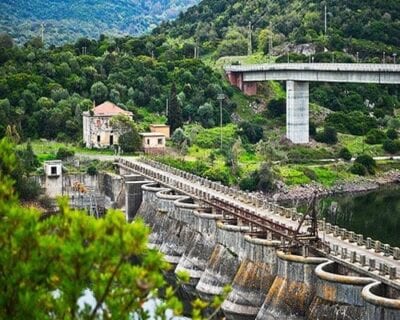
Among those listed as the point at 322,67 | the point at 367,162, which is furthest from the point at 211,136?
the point at 367,162

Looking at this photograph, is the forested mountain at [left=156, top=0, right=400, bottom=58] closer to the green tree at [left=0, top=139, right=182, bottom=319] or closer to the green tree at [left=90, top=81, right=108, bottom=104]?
the green tree at [left=90, top=81, right=108, bottom=104]

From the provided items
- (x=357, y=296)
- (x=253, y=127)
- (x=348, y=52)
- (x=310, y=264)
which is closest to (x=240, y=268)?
(x=310, y=264)

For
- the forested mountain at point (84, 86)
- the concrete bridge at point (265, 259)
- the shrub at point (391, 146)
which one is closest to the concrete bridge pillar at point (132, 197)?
the concrete bridge at point (265, 259)

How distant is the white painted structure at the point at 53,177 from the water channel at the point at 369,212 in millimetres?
21968

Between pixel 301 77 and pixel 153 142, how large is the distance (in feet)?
78.4

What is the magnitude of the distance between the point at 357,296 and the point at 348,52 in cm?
11751

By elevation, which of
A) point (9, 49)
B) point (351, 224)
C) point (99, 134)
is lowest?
point (351, 224)

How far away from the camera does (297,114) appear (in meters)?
118

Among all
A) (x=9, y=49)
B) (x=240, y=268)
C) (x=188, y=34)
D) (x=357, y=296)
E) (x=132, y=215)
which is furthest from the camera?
(x=188, y=34)

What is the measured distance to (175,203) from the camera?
67438 millimetres

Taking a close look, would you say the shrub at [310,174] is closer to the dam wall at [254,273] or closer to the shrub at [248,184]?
the shrub at [248,184]

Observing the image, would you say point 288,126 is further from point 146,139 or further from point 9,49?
point 9,49

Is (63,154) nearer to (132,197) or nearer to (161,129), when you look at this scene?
(161,129)

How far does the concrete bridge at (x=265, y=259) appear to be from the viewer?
40.2 m
